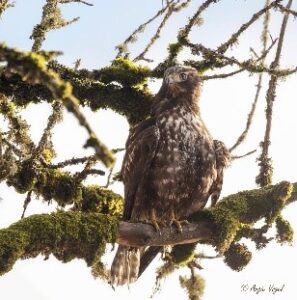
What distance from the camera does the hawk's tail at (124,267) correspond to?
6.08 meters

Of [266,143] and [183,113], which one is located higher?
[183,113]

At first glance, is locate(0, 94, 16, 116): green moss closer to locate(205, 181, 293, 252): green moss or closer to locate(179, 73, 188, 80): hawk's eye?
locate(179, 73, 188, 80): hawk's eye

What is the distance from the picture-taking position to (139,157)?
6.19 metres

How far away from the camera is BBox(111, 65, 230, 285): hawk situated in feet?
20.1

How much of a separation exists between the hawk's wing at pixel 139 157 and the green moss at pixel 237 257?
1.25 metres

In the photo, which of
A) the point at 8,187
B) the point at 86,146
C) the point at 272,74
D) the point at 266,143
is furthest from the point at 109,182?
the point at 86,146

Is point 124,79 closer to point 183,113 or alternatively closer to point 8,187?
point 183,113

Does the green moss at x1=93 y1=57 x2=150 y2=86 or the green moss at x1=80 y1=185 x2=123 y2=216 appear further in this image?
the green moss at x1=80 y1=185 x2=123 y2=216

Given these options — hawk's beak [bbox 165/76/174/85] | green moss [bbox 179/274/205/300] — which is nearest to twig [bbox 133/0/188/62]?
hawk's beak [bbox 165/76/174/85]

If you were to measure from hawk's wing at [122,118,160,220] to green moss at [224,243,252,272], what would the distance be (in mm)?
1252

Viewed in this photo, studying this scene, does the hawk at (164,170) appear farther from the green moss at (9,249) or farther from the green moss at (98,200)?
the green moss at (9,249)

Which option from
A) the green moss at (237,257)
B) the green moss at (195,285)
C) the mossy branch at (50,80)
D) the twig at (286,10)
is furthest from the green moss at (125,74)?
the mossy branch at (50,80)

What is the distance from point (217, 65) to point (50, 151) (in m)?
2.23

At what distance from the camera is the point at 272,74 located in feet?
17.6
